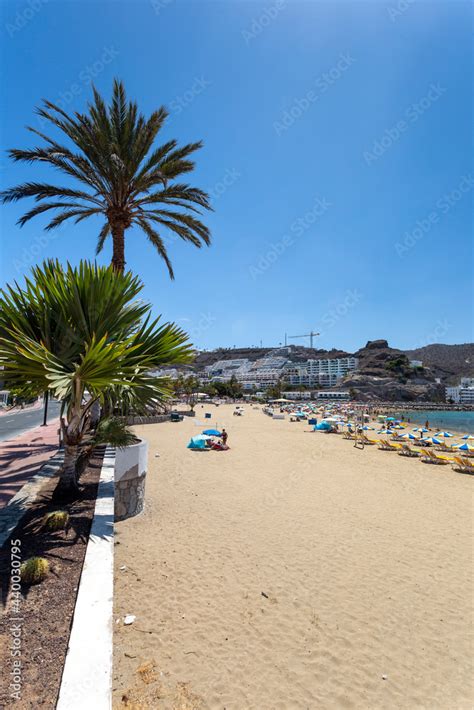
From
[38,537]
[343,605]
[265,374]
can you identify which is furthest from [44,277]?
[265,374]

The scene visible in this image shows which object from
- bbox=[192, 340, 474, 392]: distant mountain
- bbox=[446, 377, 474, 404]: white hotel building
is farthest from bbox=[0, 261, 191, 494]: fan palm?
bbox=[446, 377, 474, 404]: white hotel building

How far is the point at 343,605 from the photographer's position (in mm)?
4945

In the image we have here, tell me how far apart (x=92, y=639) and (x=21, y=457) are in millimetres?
9695

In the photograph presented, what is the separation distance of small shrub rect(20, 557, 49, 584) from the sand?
46.2 inches

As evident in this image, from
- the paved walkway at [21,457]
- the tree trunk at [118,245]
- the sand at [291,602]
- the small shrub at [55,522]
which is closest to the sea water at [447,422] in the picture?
the sand at [291,602]

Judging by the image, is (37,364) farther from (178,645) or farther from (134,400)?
(178,645)

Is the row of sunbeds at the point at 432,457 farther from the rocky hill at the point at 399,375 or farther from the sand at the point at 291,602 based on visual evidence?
the rocky hill at the point at 399,375

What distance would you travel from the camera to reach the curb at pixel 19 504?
15.0 feet

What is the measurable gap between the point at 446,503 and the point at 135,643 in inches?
412

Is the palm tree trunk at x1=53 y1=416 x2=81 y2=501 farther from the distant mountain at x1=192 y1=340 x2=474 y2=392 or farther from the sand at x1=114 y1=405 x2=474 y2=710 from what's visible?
the distant mountain at x1=192 y1=340 x2=474 y2=392

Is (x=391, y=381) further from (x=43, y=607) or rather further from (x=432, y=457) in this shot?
(x=43, y=607)

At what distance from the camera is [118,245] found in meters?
11.3

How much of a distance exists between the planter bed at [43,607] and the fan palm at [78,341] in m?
1.19

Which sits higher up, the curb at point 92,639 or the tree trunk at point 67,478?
the tree trunk at point 67,478
